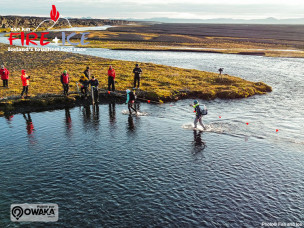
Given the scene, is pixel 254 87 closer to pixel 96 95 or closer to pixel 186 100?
pixel 186 100

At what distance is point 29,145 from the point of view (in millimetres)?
25906

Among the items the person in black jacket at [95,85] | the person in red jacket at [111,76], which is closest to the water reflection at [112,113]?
the person in black jacket at [95,85]

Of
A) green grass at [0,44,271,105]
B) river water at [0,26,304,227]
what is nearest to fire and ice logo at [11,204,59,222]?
river water at [0,26,304,227]

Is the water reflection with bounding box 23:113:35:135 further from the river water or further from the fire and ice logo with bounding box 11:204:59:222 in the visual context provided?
the fire and ice logo with bounding box 11:204:59:222

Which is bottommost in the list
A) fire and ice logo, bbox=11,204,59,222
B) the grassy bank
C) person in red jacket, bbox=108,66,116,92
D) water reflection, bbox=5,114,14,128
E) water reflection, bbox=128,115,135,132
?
fire and ice logo, bbox=11,204,59,222

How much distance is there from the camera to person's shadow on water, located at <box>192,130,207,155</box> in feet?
84.3

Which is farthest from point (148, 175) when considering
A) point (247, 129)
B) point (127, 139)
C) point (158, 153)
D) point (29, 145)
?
point (247, 129)

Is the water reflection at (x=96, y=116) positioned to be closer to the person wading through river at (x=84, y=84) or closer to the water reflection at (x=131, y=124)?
the person wading through river at (x=84, y=84)

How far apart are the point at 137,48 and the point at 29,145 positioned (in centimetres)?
9790

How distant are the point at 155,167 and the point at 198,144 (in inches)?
248

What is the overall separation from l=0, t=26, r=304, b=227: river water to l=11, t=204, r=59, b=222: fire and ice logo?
0.40m

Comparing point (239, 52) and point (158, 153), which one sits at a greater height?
point (239, 52)

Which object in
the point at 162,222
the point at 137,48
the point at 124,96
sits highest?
the point at 137,48

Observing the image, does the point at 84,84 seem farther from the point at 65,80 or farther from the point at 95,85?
the point at 65,80
